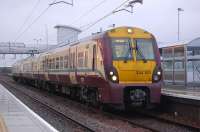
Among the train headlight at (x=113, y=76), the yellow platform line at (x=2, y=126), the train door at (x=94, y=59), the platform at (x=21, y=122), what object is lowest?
the platform at (x=21, y=122)

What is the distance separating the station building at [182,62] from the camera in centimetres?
2689

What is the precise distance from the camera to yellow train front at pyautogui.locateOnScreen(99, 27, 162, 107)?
53.9 feet

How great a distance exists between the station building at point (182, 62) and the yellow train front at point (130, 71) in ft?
30.5

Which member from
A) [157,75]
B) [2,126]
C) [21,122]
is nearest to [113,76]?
[157,75]

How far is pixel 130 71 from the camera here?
16.7m

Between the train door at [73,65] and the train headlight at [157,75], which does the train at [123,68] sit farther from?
the train door at [73,65]

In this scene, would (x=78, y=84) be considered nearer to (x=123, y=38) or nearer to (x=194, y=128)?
(x=123, y=38)

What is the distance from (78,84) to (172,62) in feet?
29.2

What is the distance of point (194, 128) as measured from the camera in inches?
525

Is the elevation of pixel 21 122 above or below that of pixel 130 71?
below

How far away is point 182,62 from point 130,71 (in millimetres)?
10981

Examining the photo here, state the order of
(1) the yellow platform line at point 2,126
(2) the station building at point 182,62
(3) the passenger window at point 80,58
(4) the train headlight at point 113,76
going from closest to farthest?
(1) the yellow platform line at point 2,126 → (4) the train headlight at point 113,76 → (3) the passenger window at point 80,58 → (2) the station building at point 182,62

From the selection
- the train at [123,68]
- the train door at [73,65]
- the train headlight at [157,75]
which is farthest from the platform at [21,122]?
the train headlight at [157,75]

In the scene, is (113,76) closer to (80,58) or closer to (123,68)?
(123,68)
